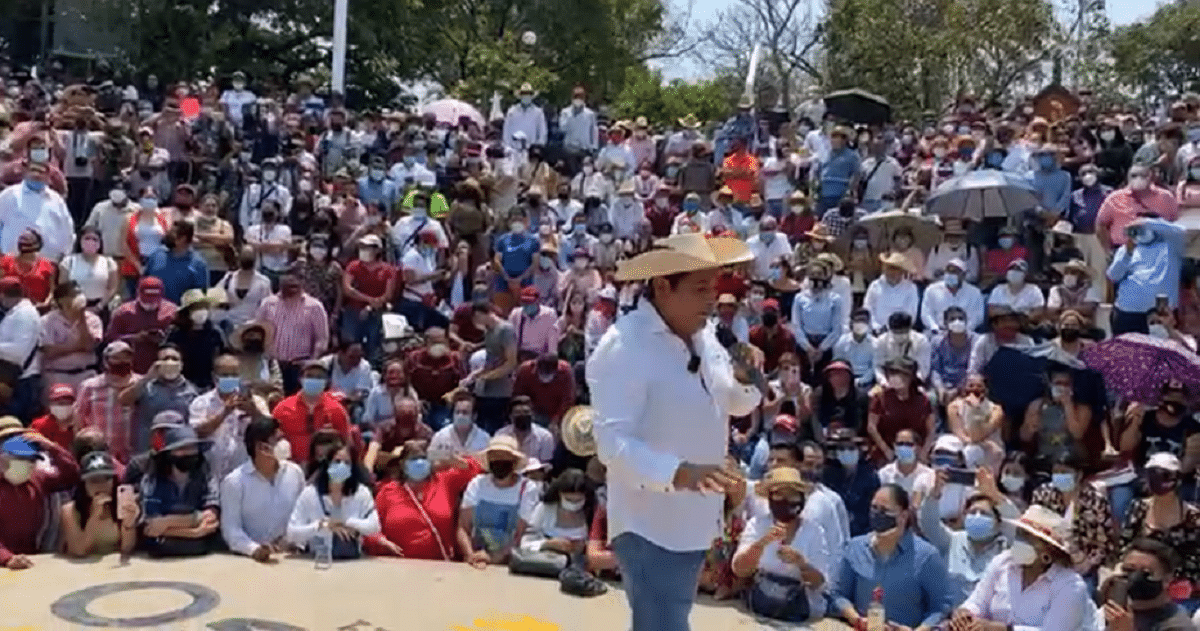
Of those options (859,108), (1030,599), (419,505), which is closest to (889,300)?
(419,505)

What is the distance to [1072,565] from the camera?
278 inches

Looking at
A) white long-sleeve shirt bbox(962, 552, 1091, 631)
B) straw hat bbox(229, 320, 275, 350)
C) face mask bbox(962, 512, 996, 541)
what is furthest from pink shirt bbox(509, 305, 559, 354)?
white long-sleeve shirt bbox(962, 552, 1091, 631)

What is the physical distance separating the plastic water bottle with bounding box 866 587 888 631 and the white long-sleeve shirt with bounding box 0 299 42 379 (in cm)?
614

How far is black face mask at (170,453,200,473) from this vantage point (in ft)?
27.9

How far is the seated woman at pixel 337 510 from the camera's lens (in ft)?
27.9

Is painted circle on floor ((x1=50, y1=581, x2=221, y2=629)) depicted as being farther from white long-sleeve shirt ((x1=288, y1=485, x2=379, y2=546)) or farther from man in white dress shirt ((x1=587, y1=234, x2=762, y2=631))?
man in white dress shirt ((x1=587, y1=234, x2=762, y2=631))

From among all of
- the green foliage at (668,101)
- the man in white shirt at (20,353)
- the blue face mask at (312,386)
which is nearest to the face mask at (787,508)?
the blue face mask at (312,386)

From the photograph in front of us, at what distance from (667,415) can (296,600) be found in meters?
3.91

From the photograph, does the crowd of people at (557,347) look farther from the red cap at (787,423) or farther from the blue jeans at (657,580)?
the blue jeans at (657,580)

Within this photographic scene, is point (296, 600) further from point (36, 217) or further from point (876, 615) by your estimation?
point (36, 217)

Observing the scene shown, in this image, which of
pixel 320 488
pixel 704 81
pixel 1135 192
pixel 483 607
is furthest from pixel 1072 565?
pixel 704 81

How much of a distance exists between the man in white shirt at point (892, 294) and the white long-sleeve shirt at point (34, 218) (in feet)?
21.8

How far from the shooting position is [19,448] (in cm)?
836

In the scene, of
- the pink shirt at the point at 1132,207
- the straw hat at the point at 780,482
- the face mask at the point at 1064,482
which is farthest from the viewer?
the pink shirt at the point at 1132,207
